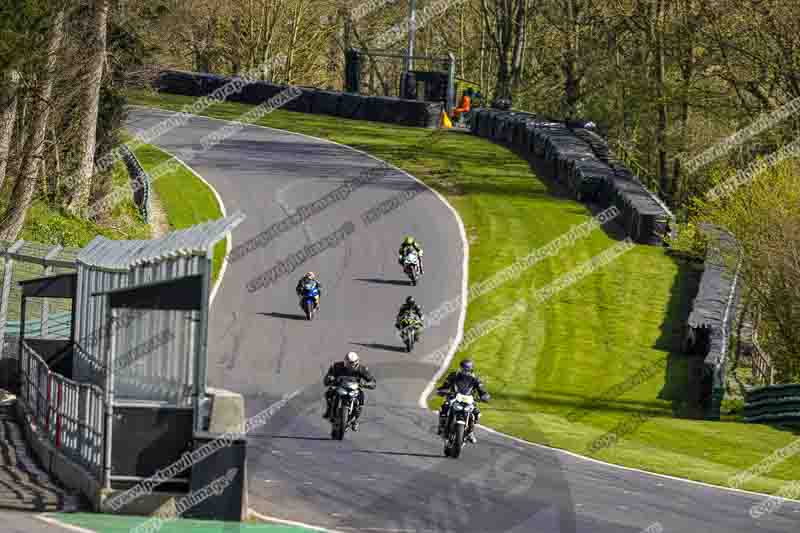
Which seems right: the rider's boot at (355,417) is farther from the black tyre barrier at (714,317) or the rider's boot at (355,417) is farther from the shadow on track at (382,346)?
the black tyre barrier at (714,317)

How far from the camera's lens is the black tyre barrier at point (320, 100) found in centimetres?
5422

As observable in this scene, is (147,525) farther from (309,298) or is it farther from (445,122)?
(445,122)

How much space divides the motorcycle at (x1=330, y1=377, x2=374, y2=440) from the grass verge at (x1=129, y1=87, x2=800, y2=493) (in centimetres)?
330

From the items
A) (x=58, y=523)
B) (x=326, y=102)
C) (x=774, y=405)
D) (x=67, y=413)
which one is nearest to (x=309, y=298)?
(x=774, y=405)

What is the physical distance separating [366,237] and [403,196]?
509 cm

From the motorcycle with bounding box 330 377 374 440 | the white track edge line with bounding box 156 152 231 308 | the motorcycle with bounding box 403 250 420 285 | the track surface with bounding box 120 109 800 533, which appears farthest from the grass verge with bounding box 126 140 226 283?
the motorcycle with bounding box 330 377 374 440

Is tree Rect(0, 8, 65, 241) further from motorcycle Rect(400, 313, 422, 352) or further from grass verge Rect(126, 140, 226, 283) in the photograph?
motorcycle Rect(400, 313, 422, 352)

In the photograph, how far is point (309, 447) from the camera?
1875 centimetres

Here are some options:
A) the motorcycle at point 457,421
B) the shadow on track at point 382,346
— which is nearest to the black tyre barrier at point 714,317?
the shadow on track at point 382,346

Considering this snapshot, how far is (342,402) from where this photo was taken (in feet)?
63.9

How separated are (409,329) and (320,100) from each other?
104 ft

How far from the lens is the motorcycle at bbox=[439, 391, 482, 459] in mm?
18391

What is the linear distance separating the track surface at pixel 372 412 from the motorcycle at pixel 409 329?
26 centimetres

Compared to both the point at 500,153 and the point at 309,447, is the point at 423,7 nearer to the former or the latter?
the point at 500,153
